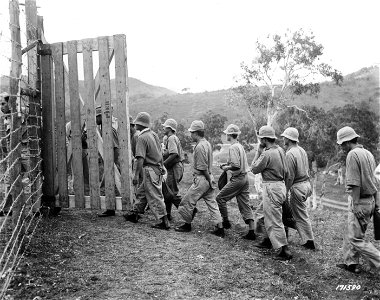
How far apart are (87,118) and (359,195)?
4.26m

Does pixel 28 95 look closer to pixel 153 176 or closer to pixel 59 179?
pixel 59 179

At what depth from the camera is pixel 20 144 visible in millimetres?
4891

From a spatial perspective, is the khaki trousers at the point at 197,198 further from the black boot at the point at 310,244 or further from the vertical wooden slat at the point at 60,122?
the vertical wooden slat at the point at 60,122

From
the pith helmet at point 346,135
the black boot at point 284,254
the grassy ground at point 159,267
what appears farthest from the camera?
the black boot at point 284,254

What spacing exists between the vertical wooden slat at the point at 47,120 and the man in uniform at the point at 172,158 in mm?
1985

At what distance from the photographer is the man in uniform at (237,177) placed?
276 inches

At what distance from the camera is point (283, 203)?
6.48m

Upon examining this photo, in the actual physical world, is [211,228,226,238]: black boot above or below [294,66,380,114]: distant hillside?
below

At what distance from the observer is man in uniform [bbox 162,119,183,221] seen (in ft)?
24.6

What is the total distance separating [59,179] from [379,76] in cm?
7500

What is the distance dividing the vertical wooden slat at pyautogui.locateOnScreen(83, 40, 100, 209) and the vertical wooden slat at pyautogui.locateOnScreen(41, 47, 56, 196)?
62 cm

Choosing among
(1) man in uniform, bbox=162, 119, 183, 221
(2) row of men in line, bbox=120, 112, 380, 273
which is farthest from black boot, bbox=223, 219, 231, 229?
(1) man in uniform, bbox=162, 119, 183, 221

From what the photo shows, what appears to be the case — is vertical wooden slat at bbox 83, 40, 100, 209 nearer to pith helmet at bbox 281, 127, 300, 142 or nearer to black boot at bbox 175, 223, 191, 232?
black boot at bbox 175, 223, 191, 232

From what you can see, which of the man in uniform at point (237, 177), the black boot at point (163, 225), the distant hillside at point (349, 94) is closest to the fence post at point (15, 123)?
the black boot at point (163, 225)
